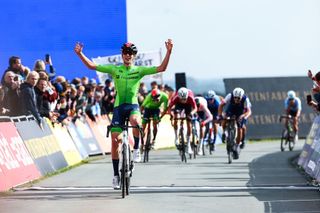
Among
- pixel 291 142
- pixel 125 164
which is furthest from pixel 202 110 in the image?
pixel 125 164

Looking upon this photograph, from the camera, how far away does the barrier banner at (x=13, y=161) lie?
1506 centimetres

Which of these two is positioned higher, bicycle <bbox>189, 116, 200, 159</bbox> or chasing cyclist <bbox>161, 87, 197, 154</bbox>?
chasing cyclist <bbox>161, 87, 197, 154</bbox>

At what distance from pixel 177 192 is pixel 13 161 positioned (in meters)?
3.07

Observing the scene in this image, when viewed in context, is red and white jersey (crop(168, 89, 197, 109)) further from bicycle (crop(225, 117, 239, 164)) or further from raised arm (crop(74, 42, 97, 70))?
raised arm (crop(74, 42, 97, 70))

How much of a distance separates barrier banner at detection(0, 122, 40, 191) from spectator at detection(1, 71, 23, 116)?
880 mm

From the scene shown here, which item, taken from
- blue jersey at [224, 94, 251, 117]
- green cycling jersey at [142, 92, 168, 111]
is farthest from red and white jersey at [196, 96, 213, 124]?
blue jersey at [224, 94, 251, 117]

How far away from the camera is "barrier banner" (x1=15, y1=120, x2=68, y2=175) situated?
699 inches

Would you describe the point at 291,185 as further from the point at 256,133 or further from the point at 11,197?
the point at 256,133

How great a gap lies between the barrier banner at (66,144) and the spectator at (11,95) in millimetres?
2140

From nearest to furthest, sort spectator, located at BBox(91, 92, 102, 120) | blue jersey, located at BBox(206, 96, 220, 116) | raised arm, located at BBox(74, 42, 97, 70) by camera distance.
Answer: raised arm, located at BBox(74, 42, 97, 70) → spectator, located at BBox(91, 92, 102, 120) → blue jersey, located at BBox(206, 96, 220, 116)

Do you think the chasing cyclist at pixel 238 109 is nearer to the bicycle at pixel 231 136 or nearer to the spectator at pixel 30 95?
the bicycle at pixel 231 136

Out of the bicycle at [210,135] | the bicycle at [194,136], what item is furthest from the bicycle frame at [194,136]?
the bicycle at [210,135]

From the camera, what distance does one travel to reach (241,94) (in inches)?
860

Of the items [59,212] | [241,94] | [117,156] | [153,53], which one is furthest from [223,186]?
[153,53]
